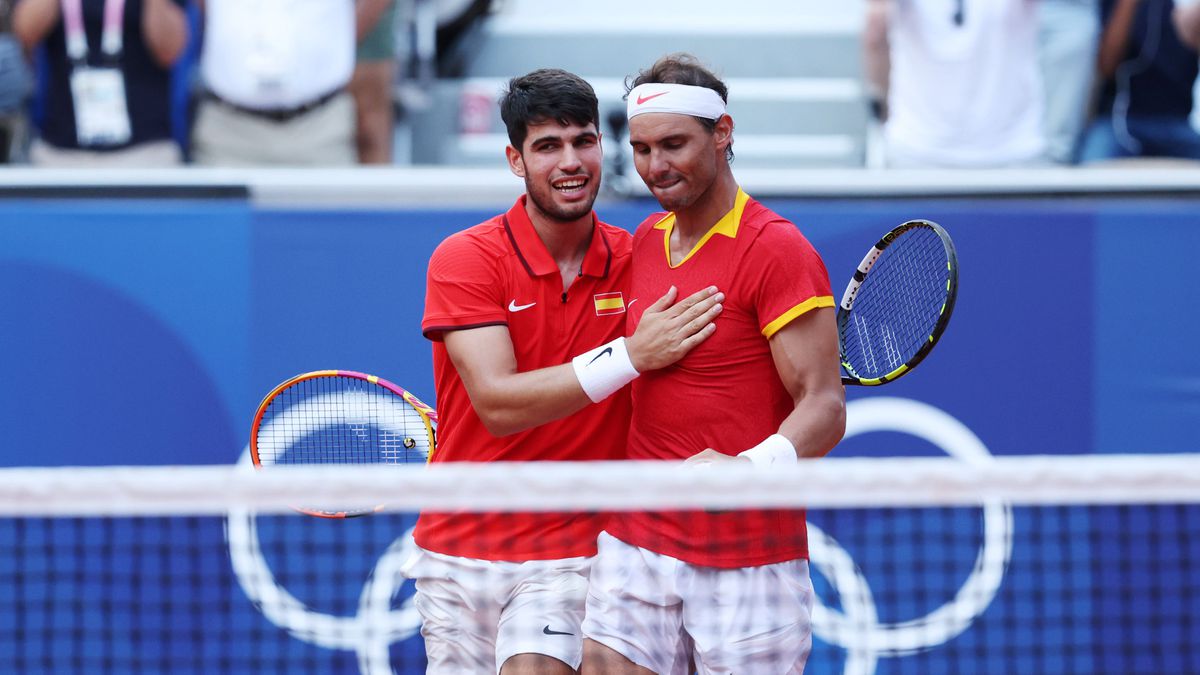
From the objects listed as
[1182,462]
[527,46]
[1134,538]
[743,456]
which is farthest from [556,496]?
[527,46]

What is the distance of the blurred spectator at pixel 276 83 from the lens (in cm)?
623

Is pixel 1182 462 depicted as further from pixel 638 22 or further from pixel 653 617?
pixel 638 22

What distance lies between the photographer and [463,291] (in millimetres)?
3758

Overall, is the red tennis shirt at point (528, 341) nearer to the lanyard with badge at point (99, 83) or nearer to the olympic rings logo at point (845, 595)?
the olympic rings logo at point (845, 595)

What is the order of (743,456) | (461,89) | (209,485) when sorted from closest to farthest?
(209,485) → (743,456) → (461,89)

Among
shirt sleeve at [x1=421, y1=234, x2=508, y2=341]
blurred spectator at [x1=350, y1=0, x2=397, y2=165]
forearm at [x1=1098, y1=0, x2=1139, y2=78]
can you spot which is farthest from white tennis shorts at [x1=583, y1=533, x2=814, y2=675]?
forearm at [x1=1098, y1=0, x2=1139, y2=78]

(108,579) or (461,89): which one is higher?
(461,89)

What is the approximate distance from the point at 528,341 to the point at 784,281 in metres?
0.70

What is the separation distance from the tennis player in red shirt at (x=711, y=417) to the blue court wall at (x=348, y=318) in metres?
1.76

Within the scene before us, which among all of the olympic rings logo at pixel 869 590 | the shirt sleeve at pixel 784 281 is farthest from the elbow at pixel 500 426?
the olympic rings logo at pixel 869 590

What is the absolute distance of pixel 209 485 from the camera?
2965mm

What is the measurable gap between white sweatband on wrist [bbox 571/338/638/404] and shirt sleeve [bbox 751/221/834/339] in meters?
0.33

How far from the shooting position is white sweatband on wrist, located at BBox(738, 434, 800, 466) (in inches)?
132

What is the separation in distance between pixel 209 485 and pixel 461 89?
447 centimetres
